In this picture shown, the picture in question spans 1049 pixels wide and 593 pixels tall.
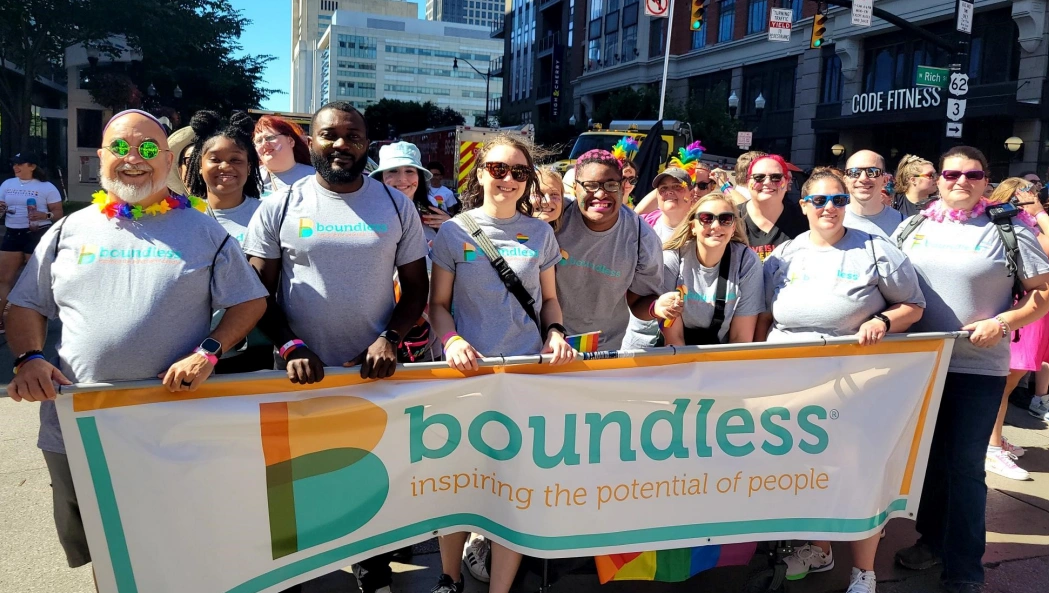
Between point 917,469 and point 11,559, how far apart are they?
4.23 metres

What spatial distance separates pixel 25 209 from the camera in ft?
29.6

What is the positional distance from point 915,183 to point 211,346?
5.86 meters

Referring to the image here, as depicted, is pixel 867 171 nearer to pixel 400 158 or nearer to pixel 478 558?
pixel 400 158

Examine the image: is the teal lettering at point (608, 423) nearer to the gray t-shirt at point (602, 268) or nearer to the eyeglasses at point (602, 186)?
the gray t-shirt at point (602, 268)

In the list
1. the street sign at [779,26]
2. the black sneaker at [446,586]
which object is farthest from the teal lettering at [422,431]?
the street sign at [779,26]

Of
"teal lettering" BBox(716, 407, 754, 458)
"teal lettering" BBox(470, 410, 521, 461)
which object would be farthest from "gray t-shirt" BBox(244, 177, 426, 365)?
"teal lettering" BBox(716, 407, 754, 458)

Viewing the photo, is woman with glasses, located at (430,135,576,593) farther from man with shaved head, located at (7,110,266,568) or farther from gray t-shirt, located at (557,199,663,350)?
man with shaved head, located at (7,110,266,568)

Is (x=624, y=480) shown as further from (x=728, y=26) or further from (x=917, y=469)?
(x=728, y=26)

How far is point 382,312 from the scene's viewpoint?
10.0 feet

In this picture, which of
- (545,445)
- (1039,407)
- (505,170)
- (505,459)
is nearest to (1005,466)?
(1039,407)

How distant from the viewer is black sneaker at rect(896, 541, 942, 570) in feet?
12.5

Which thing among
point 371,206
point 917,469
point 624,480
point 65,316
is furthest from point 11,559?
point 917,469

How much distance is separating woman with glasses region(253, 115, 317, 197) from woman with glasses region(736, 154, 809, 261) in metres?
2.62

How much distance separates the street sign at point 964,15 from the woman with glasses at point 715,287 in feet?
44.3
